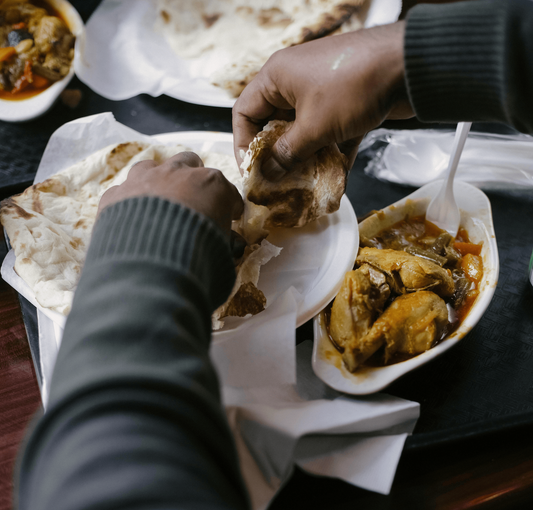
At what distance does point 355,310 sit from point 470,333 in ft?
1.42

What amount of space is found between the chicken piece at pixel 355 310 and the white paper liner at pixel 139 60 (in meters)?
1.10

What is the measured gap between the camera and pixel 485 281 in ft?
4.03

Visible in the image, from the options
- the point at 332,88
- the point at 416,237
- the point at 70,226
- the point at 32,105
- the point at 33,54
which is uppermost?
the point at 332,88

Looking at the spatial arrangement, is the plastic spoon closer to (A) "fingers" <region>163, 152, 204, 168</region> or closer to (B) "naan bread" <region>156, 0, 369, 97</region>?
(A) "fingers" <region>163, 152, 204, 168</region>

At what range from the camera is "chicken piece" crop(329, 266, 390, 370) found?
3.47 feet

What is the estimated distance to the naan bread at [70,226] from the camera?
1.16 m

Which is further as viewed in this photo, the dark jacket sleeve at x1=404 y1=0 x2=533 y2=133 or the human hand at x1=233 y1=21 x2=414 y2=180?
the human hand at x1=233 y1=21 x2=414 y2=180

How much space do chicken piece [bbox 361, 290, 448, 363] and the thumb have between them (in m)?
0.48

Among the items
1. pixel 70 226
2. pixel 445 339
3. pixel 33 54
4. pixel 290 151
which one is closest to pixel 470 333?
Result: pixel 445 339

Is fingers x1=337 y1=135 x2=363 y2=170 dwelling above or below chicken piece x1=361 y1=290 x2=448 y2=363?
above

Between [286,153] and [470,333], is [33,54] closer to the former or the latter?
[286,153]

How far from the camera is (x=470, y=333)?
4.25 feet

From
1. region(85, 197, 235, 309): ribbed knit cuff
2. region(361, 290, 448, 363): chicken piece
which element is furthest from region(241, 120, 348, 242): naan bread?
region(85, 197, 235, 309): ribbed knit cuff

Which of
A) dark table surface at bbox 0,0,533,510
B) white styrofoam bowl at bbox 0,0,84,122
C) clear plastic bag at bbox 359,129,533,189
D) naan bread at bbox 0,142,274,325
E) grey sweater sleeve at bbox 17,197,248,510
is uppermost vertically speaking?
grey sweater sleeve at bbox 17,197,248,510
